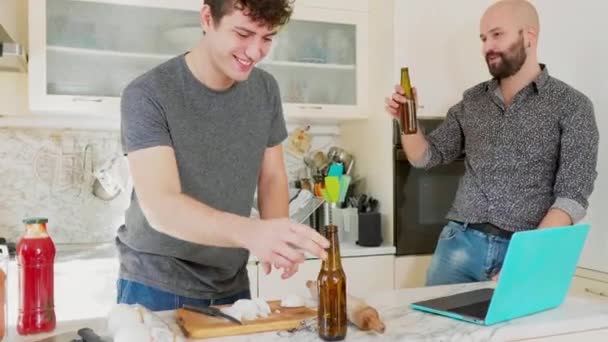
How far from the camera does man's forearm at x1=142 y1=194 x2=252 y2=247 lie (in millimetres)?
961

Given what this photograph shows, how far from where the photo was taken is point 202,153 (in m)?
1.27

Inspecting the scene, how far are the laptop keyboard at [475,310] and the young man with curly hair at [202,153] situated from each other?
1.16 feet

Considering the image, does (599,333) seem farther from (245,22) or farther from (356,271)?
(356,271)

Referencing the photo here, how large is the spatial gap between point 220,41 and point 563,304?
2.95 ft

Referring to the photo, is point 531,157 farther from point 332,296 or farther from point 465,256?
point 332,296

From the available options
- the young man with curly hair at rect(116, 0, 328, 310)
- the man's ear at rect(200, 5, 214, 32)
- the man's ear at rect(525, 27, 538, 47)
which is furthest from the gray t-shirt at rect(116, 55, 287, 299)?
the man's ear at rect(525, 27, 538, 47)

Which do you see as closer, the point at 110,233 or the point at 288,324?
the point at 288,324

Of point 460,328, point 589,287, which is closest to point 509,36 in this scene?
point 589,287

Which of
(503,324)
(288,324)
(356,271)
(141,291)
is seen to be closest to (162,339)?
(288,324)

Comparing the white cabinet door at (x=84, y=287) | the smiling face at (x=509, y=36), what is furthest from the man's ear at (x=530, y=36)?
the white cabinet door at (x=84, y=287)

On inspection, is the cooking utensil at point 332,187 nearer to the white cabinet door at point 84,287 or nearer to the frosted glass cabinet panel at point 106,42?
the frosted glass cabinet panel at point 106,42

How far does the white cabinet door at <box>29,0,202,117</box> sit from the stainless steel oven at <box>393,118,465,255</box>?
3.36 ft

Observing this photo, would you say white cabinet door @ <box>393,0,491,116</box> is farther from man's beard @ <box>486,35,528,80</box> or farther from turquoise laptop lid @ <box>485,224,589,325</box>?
turquoise laptop lid @ <box>485,224,589,325</box>

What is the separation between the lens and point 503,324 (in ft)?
3.43
